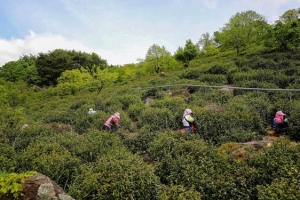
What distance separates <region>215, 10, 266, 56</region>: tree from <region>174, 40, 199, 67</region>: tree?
456 centimetres

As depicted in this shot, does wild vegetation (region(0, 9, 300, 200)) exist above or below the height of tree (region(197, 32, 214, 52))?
below

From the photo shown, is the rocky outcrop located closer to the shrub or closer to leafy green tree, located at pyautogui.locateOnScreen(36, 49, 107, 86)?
the shrub

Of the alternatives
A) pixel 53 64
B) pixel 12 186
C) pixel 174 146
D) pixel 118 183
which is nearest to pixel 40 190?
pixel 12 186

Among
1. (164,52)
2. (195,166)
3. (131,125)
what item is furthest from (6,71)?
(195,166)

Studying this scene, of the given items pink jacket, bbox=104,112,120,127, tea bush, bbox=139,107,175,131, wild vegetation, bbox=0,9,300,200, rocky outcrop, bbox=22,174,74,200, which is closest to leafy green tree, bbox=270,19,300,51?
wild vegetation, bbox=0,9,300,200

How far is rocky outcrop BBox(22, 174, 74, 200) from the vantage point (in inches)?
198

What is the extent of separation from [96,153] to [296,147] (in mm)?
6027

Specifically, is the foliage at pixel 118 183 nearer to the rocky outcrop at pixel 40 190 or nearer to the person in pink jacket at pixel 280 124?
the rocky outcrop at pixel 40 190

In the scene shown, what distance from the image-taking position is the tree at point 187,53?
41147 millimetres

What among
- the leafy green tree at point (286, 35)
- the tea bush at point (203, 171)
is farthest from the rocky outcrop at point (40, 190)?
the leafy green tree at point (286, 35)

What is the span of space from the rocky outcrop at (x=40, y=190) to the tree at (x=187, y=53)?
1481 inches

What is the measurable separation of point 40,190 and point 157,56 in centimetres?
3683

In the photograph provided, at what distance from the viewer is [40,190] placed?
5043mm

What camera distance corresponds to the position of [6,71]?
54281mm
